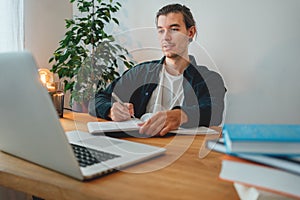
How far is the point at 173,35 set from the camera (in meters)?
1.67

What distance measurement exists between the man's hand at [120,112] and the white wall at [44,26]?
1024mm

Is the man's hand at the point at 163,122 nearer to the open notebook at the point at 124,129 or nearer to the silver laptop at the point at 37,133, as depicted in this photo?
the open notebook at the point at 124,129

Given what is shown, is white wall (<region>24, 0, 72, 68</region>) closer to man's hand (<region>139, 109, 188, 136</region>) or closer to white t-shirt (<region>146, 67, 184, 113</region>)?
white t-shirt (<region>146, 67, 184, 113</region>)

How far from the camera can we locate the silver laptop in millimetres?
582

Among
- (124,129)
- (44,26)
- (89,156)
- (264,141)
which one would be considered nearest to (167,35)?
(124,129)

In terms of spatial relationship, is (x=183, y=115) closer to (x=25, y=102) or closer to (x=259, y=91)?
(x=25, y=102)

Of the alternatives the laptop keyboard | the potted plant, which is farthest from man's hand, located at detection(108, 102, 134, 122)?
the potted plant

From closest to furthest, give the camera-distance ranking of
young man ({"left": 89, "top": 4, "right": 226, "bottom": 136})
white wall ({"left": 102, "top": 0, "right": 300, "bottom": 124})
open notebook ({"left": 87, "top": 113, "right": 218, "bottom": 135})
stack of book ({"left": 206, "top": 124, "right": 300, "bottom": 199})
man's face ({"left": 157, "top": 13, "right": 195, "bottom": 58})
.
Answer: stack of book ({"left": 206, "top": 124, "right": 300, "bottom": 199}), open notebook ({"left": 87, "top": 113, "right": 218, "bottom": 135}), young man ({"left": 89, "top": 4, "right": 226, "bottom": 136}), man's face ({"left": 157, "top": 13, "right": 195, "bottom": 58}), white wall ({"left": 102, "top": 0, "right": 300, "bottom": 124})

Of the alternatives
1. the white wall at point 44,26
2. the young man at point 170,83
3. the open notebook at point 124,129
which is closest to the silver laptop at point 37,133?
the open notebook at point 124,129

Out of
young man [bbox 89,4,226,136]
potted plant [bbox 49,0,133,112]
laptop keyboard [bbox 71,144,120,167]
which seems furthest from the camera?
potted plant [bbox 49,0,133,112]

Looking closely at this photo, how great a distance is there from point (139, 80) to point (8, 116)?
3.80ft

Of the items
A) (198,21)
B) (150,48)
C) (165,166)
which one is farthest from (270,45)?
(165,166)

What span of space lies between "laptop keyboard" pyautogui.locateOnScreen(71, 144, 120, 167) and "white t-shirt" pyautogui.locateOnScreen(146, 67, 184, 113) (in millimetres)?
866

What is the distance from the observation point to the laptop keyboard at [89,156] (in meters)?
0.72
